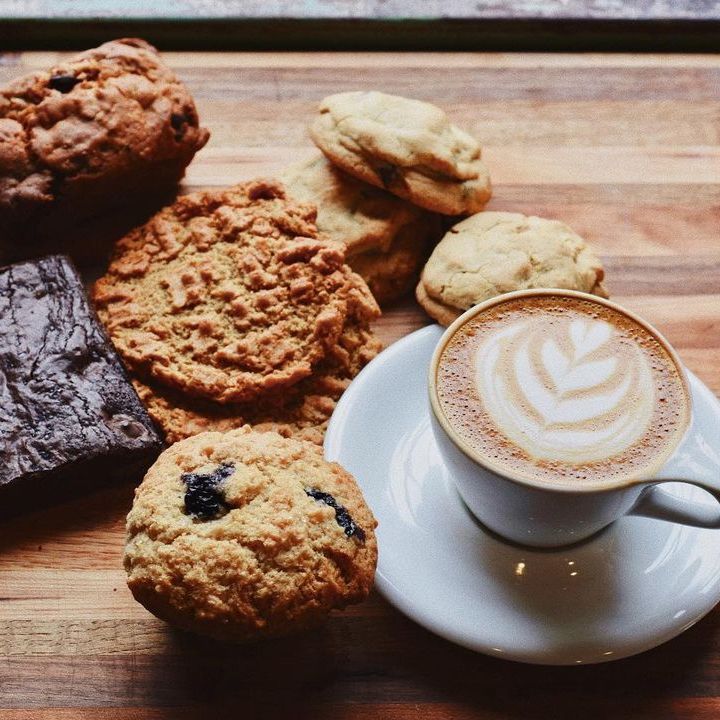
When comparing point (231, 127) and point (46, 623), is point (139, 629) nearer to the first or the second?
point (46, 623)

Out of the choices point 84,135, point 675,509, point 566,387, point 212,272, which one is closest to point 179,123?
point 84,135

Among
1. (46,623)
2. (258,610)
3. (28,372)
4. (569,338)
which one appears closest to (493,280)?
(569,338)

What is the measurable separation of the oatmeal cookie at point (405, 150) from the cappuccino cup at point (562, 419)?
0.42 meters

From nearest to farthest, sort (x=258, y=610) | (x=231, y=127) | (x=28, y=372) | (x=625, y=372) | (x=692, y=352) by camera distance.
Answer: (x=258, y=610), (x=625, y=372), (x=28, y=372), (x=692, y=352), (x=231, y=127)

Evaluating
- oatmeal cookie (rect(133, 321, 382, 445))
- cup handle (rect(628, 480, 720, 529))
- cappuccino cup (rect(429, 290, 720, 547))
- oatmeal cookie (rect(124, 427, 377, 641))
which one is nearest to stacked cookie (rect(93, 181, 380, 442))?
oatmeal cookie (rect(133, 321, 382, 445))

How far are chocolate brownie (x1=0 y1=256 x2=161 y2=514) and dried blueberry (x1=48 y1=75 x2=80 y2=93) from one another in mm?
404

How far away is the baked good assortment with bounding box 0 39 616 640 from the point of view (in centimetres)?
165

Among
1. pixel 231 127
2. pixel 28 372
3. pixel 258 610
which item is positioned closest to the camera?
pixel 258 610

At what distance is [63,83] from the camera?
6.23ft

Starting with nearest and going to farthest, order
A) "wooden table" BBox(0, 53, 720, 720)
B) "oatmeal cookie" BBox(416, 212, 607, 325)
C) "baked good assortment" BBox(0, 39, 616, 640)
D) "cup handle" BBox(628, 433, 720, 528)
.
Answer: "cup handle" BBox(628, 433, 720, 528)
"wooden table" BBox(0, 53, 720, 720)
"baked good assortment" BBox(0, 39, 616, 640)
"oatmeal cookie" BBox(416, 212, 607, 325)

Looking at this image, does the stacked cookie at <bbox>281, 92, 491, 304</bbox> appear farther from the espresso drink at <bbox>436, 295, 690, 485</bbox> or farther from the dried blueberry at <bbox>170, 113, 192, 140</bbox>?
the espresso drink at <bbox>436, 295, 690, 485</bbox>

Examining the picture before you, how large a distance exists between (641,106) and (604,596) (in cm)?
141

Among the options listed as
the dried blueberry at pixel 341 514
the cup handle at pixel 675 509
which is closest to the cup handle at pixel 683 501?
the cup handle at pixel 675 509

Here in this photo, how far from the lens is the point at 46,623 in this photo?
1.58 metres
